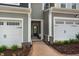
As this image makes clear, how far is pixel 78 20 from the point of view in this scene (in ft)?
13.1

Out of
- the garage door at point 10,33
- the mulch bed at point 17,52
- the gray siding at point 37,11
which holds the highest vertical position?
the gray siding at point 37,11

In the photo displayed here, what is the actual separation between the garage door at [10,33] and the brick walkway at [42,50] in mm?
360

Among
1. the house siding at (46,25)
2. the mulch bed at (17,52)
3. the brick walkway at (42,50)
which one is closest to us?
the mulch bed at (17,52)

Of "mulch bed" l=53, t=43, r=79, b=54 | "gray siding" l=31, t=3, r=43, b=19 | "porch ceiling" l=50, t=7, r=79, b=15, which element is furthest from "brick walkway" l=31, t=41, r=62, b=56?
"porch ceiling" l=50, t=7, r=79, b=15

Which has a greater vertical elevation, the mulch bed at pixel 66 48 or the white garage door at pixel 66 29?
the white garage door at pixel 66 29

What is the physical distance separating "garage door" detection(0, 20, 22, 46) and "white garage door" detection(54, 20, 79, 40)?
0.83m

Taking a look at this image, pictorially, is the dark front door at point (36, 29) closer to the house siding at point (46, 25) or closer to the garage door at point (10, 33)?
the house siding at point (46, 25)

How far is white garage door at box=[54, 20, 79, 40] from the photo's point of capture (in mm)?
4004

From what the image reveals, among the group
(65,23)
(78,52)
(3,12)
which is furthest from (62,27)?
(3,12)

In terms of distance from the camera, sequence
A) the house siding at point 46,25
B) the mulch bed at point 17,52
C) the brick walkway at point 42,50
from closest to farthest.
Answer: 1. the mulch bed at point 17,52
2. the brick walkway at point 42,50
3. the house siding at point 46,25

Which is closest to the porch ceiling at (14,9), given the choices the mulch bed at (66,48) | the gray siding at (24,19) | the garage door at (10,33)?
the gray siding at (24,19)

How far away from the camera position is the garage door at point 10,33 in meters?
3.89

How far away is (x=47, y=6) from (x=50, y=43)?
2.67 ft

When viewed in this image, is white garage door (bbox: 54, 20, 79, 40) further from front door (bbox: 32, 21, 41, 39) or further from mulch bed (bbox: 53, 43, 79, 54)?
front door (bbox: 32, 21, 41, 39)
